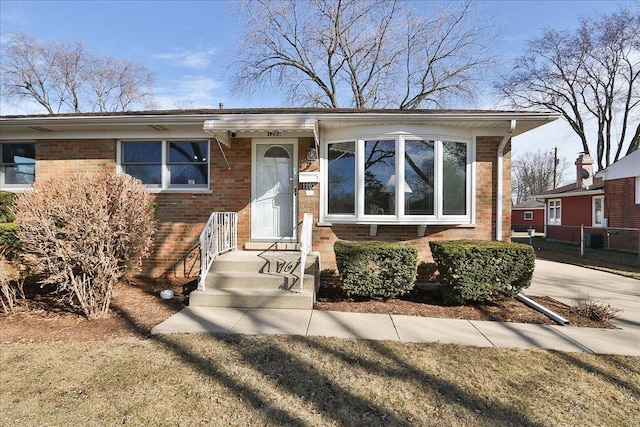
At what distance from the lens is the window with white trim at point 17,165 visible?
287 inches

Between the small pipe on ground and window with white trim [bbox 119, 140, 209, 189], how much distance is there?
6543 millimetres

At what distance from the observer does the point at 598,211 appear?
18.1m

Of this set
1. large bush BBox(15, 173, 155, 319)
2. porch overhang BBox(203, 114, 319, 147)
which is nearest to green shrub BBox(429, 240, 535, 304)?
porch overhang BBox(203, 114, 319, 147)

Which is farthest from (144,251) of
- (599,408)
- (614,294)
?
(614,294)

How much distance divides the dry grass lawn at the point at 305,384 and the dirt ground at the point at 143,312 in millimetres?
379

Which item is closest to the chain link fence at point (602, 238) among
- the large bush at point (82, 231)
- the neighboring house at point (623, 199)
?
the neighboring house at point (623, 199)

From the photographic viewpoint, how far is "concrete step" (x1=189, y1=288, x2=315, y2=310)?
502cm

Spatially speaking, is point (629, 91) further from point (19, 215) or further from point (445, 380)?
point (19, 215)

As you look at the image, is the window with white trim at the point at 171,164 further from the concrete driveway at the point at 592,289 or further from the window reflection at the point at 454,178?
the concrete driveway at the point at 592,289

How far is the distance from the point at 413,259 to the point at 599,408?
2813mm

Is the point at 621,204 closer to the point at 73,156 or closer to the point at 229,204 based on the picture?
the point at 229,204

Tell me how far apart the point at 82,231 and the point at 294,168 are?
152 inches

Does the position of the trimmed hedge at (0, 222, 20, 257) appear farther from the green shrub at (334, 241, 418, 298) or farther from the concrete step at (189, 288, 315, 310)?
the green shrub at (334, 241, 418, 298)

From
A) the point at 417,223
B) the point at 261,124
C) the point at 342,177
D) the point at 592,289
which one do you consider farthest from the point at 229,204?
the point at 592,289
